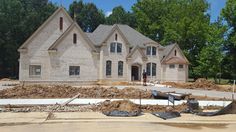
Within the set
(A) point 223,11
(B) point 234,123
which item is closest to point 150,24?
(A) point 223,11

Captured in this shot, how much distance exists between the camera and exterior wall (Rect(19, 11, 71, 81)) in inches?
1698

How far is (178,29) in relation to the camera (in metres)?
62.1

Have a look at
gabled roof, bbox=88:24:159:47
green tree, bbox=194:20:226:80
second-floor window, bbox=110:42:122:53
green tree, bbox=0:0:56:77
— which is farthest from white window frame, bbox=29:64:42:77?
green tree, bbox=194:20:226:80

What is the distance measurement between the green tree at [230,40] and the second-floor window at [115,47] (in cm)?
1855

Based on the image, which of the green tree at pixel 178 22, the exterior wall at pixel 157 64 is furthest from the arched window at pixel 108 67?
the green tree at pixel 178 22

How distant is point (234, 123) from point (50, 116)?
7.75m

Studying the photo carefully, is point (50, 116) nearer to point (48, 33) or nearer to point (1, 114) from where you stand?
point (1, 114)

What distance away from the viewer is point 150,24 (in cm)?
7256

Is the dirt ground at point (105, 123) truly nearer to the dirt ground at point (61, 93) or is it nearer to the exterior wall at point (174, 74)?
the dirt ground at point (61, 93)

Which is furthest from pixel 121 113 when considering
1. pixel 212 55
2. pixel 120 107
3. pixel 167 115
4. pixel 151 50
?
pixel 212 55

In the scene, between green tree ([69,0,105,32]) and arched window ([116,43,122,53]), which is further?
green tree ([69,0,105,32])

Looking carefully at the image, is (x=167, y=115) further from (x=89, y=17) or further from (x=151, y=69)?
(x=89, y=17)

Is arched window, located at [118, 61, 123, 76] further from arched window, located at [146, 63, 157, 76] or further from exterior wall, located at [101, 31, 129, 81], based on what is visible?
arched window, located at [146, 63, 157, 76]

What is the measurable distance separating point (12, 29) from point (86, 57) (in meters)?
24.9
